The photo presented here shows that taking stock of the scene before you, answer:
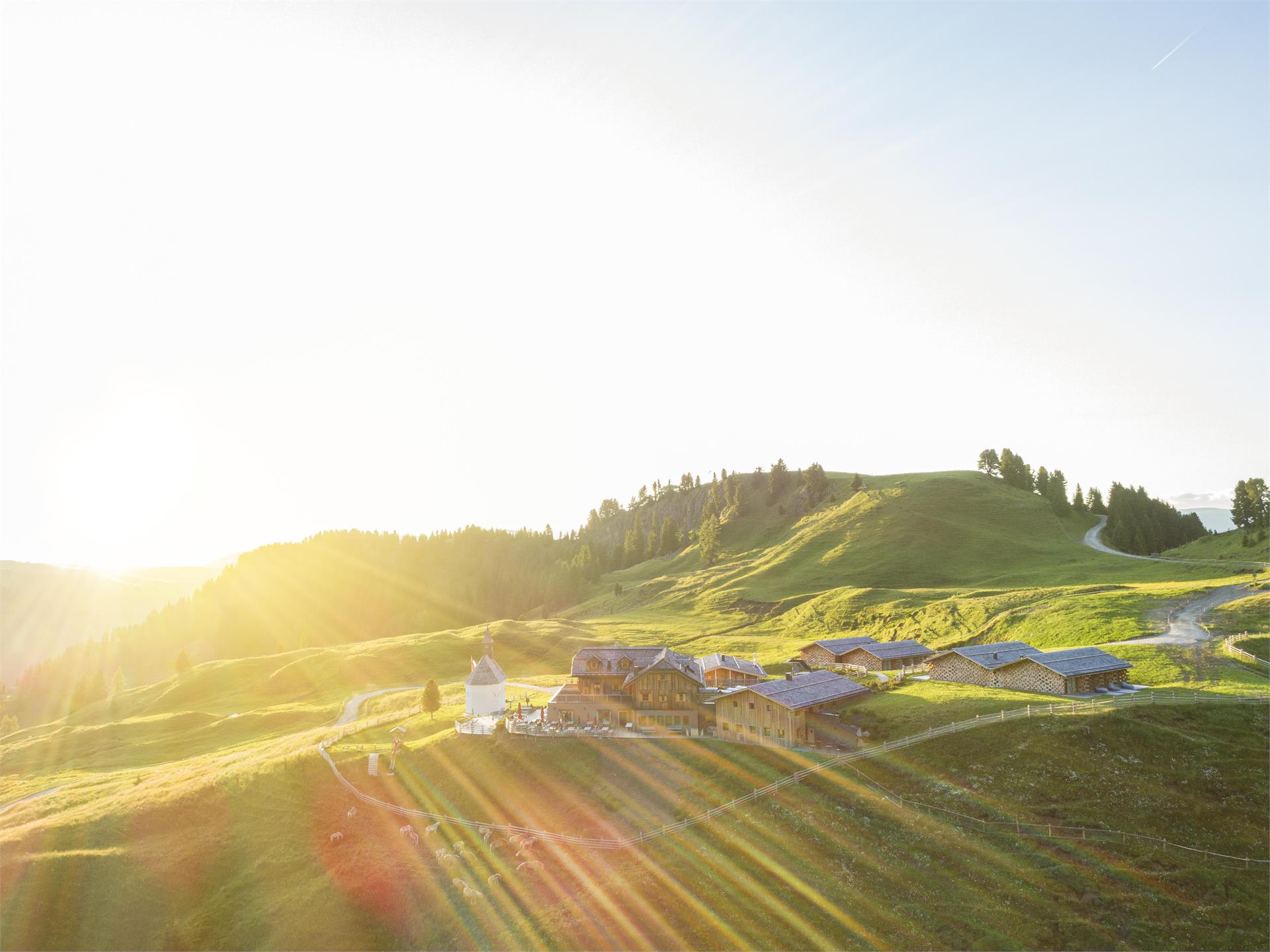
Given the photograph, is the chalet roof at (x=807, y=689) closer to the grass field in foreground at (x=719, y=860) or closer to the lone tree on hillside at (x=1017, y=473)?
the grass field in foreground at (x=719, y=860)

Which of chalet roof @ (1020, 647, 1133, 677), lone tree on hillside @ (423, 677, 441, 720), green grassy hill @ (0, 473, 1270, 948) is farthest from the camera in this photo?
lone tree on hillside @ (423, 677, 441, 720)

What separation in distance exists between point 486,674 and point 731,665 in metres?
27.9

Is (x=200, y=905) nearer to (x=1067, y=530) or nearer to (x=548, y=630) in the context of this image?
(x=548, y=630)

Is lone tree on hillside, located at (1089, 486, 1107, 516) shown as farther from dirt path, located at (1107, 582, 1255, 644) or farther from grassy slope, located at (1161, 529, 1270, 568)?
dirt path, located at (1107, 582, 1255, 644)

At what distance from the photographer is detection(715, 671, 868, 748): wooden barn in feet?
184

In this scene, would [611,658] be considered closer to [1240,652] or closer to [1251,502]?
[1240,652]

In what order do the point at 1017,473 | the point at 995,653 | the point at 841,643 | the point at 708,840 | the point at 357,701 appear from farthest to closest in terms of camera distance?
1. the point at 1017,473
2. the point at 357,701
3. the point at 841,643
4. the point at 995,653
5. the point at 708,840

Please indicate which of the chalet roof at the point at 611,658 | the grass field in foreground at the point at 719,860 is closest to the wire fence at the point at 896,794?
the grass field in foreground at the point at 719,860

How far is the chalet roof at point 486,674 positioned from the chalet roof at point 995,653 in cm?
4832

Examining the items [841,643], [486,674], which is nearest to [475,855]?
[486,674]

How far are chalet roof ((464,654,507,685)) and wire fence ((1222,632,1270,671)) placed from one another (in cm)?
7165

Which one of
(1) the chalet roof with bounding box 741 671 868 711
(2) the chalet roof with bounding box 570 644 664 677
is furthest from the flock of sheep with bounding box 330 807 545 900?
(1) the chalet roof with bounding box 741 671 868 711

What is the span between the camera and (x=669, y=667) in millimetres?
65562

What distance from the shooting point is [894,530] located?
159000mm
